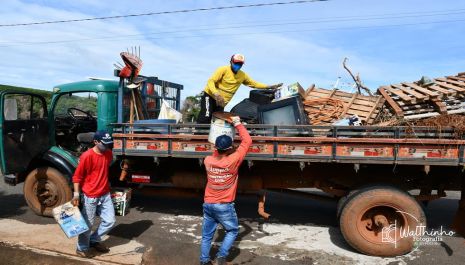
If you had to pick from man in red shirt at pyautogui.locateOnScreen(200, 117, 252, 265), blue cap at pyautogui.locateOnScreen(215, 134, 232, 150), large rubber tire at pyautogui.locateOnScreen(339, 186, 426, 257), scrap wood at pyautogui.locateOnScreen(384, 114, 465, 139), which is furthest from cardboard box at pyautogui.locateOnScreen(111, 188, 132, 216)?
scrap wood at pyautogui.locateOnScreen(384, 114, 465, 139)

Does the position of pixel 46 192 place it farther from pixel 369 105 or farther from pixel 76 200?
pixel 369 105

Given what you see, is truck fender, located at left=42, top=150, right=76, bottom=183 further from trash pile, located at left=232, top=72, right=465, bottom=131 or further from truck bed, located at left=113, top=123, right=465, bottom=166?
trash pile, located at left=232, top=72, right=465, bottom=131

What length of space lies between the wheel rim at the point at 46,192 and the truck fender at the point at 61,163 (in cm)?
26

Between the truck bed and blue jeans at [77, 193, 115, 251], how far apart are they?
1010 millimetres

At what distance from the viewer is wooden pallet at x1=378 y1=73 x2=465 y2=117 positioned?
5.24 metres

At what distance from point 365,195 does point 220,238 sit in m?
1.99

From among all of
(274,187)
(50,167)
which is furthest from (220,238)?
(50,167)

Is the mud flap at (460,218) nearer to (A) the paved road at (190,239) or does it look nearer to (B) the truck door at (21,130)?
(A) the paved road at (190,239)

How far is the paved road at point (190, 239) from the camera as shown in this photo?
4.61 metres

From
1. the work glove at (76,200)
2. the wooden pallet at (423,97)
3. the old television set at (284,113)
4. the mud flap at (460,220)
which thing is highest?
the wooden pallet at (423,97)

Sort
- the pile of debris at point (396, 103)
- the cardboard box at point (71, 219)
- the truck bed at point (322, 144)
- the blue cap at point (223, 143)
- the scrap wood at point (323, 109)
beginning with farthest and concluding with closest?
the scrap wood at point (323, 109)
the pile of debris at point (396, 103)
the truck bed at point (322, 144)
the cardboard box at point (71, 219)
the blue cap at point (223, 143)

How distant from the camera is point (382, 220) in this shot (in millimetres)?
4750

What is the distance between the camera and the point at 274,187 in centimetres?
566

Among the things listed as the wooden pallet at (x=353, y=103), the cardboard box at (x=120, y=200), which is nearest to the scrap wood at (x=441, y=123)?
the wooden pallet at (x=353, y=103)
